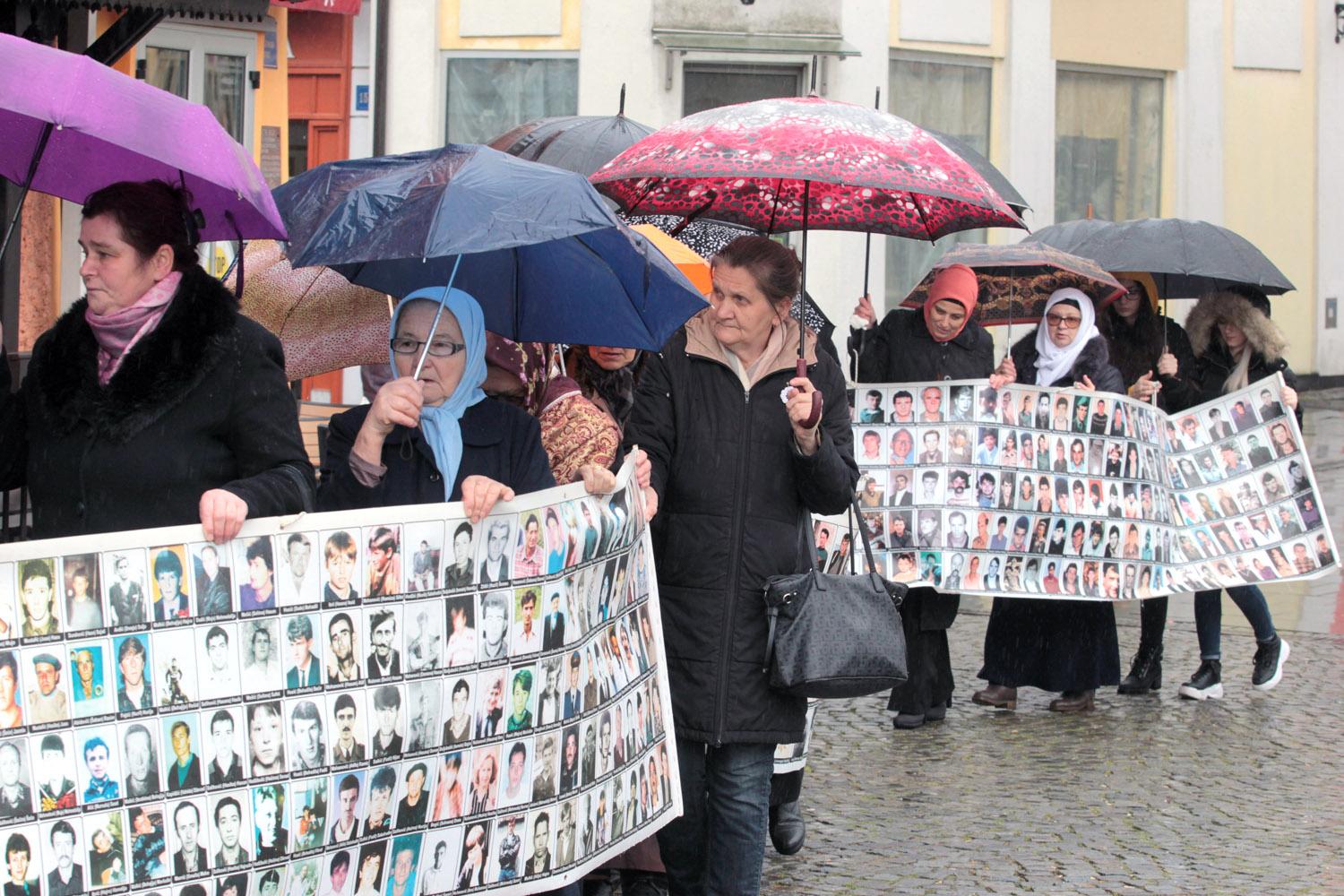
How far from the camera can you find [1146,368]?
30.9 ft

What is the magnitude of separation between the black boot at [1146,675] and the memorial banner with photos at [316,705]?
17.6 feet

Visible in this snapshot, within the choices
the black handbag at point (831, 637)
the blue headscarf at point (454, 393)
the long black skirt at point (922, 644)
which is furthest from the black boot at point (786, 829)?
the blue headscarf at point (454, 393)

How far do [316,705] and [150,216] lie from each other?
1.10m

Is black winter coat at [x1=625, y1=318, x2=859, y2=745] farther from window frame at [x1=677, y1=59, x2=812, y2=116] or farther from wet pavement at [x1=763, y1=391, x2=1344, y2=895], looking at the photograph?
window frame at [x1=677, y1=59, x2=812, y2=116]

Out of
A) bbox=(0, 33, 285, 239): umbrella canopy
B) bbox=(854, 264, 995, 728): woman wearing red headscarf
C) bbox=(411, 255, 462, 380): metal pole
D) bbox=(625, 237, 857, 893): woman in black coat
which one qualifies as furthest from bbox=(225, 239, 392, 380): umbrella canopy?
bbox=(854, 264, 995, 728): woman wearing red headscarf

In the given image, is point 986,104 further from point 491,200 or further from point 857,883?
point 491,200

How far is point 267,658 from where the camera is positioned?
145 inches

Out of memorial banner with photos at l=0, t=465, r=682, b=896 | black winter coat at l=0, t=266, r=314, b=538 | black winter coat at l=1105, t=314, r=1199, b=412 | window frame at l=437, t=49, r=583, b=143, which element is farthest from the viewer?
window frame at l=437, t=49, r=583, b=143

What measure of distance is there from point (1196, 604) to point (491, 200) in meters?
6.07

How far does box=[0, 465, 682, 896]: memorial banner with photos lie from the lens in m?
3.47

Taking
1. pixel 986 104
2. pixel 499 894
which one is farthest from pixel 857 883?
pixel 986 104

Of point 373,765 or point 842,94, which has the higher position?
point 842,94

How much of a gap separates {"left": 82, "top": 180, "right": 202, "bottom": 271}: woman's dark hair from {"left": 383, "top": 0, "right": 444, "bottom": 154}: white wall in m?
15.6

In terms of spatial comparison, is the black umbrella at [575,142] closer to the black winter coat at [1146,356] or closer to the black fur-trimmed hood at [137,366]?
the black winter coat at [1146,356]
